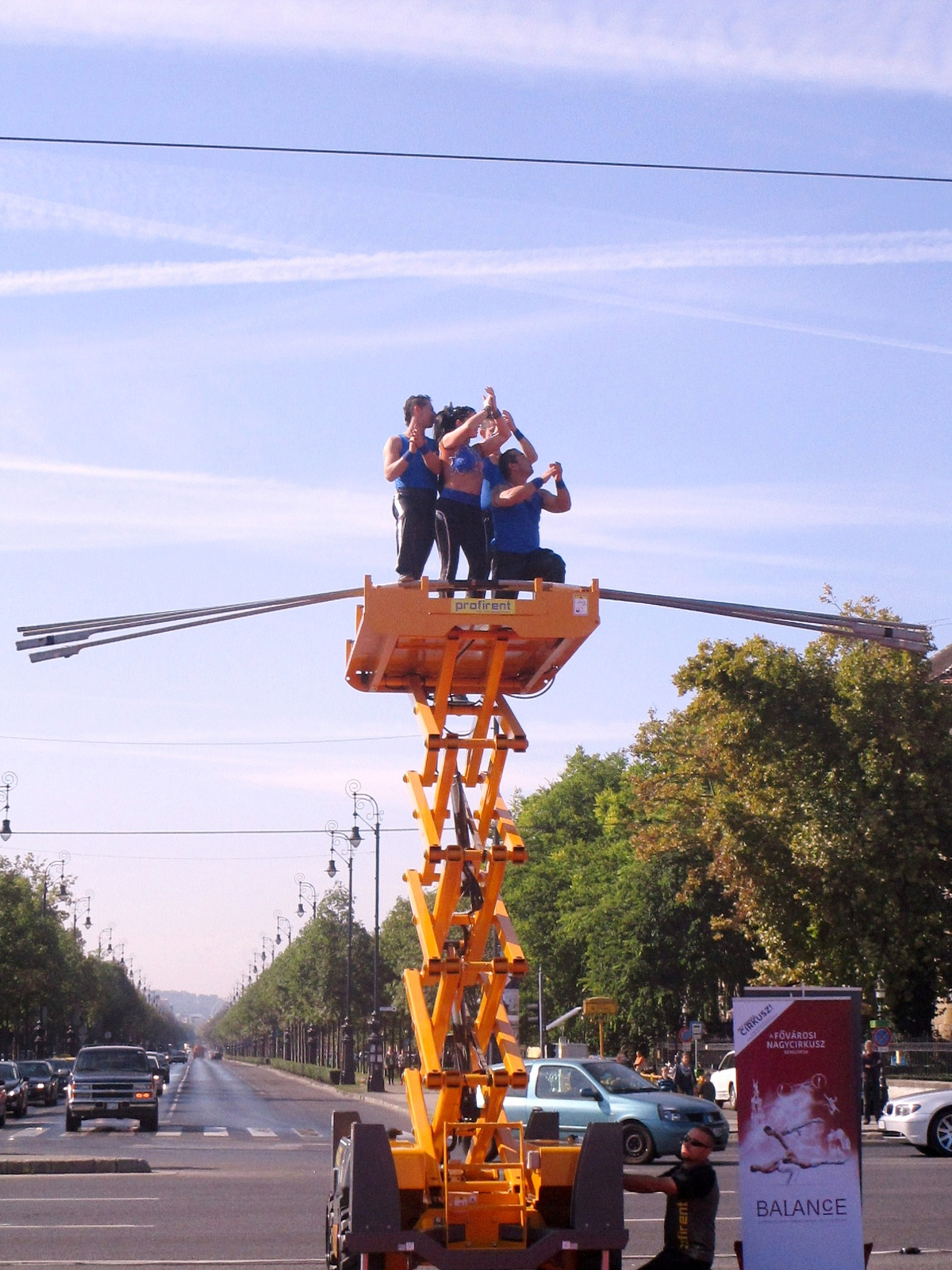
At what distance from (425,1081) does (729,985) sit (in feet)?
164

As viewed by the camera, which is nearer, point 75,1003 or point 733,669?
point 733,669

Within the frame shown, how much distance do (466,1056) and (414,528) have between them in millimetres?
3209

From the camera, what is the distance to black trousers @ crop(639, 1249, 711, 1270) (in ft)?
27.7

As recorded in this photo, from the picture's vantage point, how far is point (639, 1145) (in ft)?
74.9

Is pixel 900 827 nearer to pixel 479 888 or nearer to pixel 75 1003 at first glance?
pixel 479 888

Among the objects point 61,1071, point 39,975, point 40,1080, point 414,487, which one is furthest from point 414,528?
point 39,975

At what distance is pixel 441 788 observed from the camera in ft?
29.3

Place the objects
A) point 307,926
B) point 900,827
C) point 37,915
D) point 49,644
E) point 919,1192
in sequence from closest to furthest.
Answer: point 49,644, point 919,1192, point 900,827, point 37,915, point 307,926

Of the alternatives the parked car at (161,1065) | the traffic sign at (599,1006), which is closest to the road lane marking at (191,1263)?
the traffic sign at (599,1006)

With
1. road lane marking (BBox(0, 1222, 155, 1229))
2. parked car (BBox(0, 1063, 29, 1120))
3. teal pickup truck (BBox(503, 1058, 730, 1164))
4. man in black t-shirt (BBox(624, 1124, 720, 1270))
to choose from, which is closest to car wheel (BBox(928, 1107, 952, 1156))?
teal pickup truck (BBox(503, 1058, 730, 1164))

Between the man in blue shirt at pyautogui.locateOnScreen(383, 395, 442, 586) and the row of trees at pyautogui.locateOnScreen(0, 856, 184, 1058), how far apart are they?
59401 millimetres

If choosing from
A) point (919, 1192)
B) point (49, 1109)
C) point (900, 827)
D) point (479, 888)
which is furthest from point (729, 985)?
point (479, 888)

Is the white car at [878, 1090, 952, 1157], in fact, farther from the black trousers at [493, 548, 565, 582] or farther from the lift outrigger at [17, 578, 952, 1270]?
the black trousers at [493, 548, 565, 582]

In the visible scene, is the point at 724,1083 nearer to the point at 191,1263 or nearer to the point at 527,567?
the point at 191,1263
